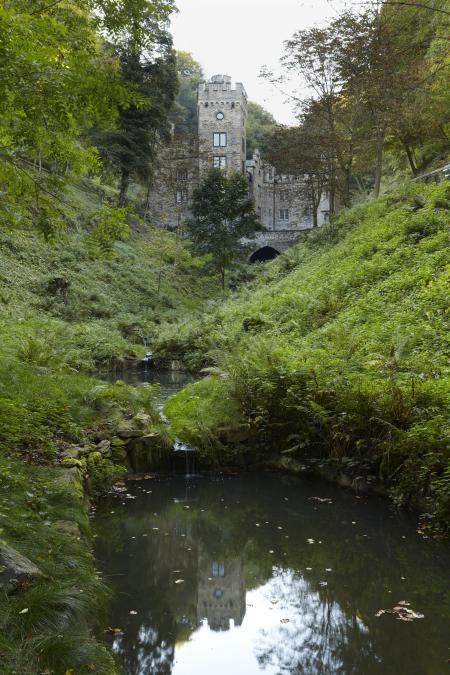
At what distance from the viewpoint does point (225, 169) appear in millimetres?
46312

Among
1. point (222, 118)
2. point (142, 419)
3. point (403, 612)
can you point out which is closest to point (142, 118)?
point (222, 118)

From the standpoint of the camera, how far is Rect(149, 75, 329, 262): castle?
156 ft

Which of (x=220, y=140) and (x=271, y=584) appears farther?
(x=220, y=140)

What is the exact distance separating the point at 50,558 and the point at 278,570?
2.79 m

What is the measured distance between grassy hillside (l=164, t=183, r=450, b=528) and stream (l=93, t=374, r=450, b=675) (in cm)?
80

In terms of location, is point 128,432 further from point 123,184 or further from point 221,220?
point 221,220

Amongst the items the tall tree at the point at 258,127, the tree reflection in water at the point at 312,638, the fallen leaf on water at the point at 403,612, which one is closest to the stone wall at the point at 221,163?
the tall tree at the point at 258,127

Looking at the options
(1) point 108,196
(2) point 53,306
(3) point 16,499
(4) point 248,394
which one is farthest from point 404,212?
(1) point 108,196

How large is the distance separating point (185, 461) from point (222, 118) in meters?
50.3

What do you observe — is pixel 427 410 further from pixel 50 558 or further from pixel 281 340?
pixel 281 340

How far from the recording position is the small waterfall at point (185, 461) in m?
10.3

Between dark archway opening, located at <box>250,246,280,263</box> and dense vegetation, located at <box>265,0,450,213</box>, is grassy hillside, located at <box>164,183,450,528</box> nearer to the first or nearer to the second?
dense vegetation, located at <box>265,0,450,213</box>

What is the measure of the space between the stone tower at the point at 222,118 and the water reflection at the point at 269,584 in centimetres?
4993

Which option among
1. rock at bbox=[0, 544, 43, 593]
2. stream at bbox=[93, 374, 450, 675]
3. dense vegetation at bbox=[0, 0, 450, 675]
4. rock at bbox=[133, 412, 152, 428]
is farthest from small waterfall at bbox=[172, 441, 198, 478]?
rock at bbox=[0, 544, 43, 593]
